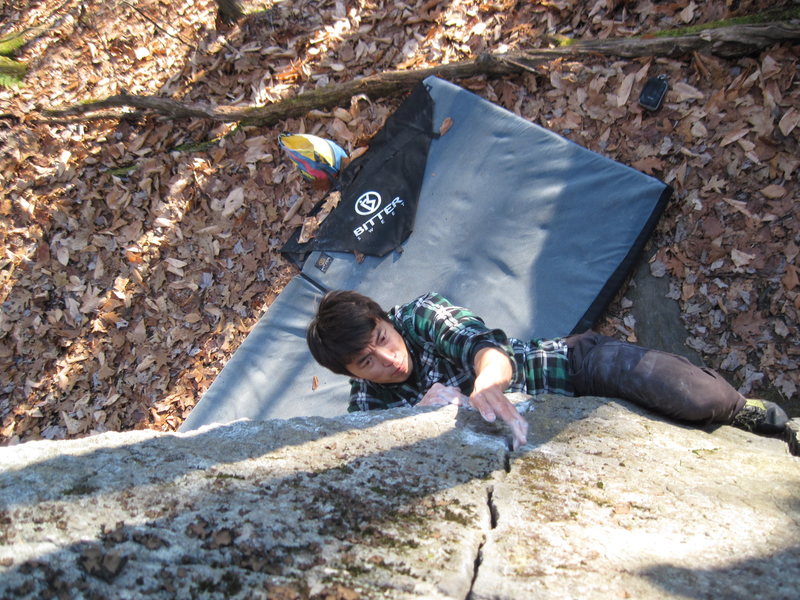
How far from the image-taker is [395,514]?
56.4 inches

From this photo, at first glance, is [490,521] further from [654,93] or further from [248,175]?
[248,175]

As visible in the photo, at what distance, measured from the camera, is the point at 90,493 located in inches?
53.4

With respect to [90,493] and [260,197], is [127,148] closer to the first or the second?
[260,197]

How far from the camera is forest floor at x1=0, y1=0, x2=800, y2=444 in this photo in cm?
327

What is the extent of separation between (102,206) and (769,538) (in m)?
5.18

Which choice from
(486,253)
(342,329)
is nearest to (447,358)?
(342,329)

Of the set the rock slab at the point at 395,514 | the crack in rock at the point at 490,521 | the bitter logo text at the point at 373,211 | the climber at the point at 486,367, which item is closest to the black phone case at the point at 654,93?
the bitter logo text at the point at 373,211

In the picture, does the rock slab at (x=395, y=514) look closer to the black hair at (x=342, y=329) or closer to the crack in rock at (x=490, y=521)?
the crack in rock at (x=490, y=521)

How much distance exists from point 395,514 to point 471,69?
3.62m

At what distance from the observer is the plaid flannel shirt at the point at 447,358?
229cm

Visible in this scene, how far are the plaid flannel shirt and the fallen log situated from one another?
2355mm

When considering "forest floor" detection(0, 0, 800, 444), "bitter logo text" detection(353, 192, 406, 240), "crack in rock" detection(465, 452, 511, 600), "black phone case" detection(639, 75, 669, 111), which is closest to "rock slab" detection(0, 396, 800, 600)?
"crack in rock" detection(465, 452, 511, 600)

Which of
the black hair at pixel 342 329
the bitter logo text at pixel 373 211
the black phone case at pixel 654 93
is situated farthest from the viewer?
the bitter logo text at pixel 373 211

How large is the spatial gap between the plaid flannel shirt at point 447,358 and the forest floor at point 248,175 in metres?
1.13
